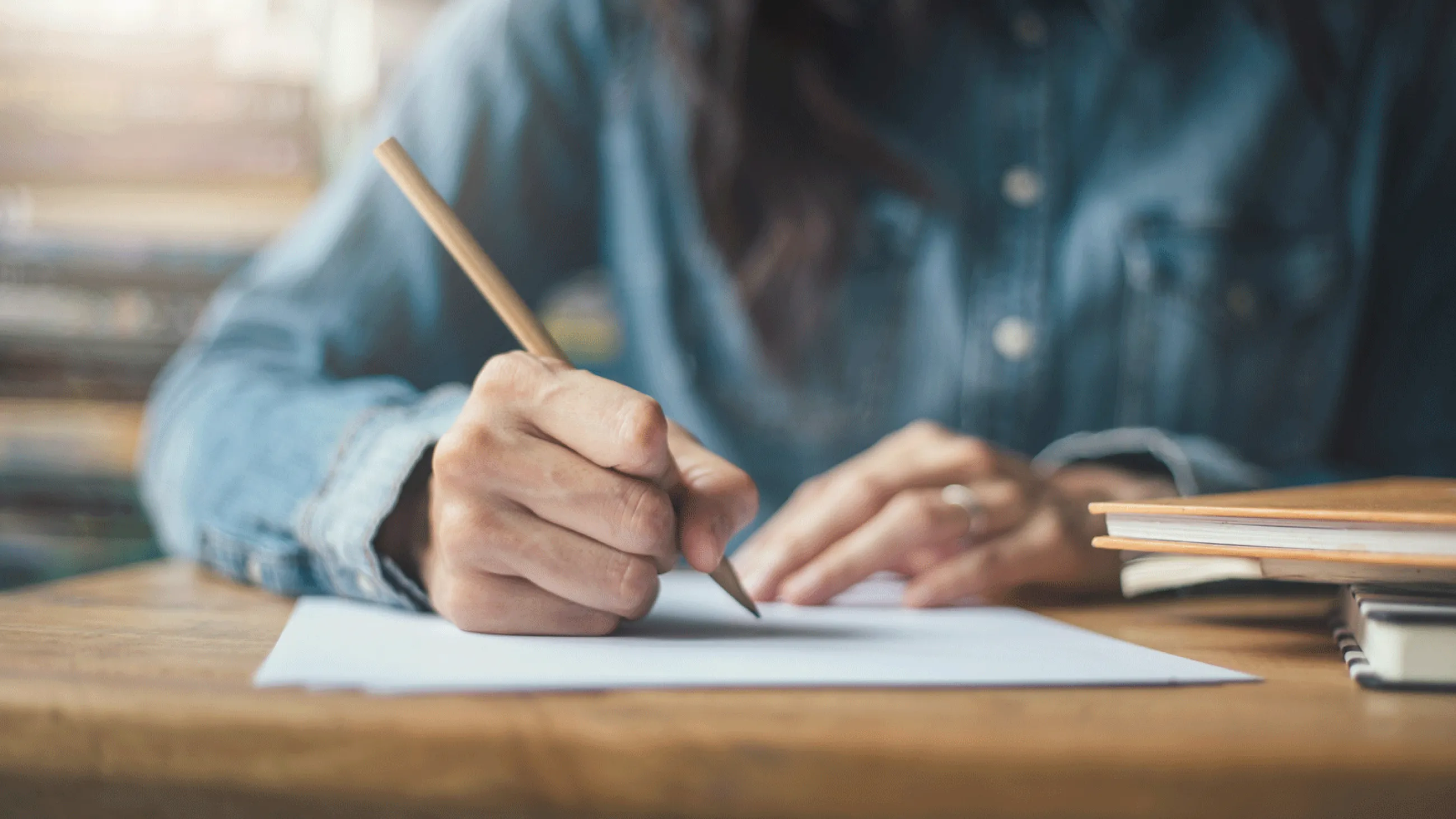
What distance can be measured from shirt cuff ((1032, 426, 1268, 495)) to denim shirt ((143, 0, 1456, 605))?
0.50 ft

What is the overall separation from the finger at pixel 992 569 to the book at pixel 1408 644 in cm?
18

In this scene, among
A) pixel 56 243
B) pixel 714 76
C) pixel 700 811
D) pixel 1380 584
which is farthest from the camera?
pixel 56 243

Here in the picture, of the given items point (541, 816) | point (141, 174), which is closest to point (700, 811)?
point (541, 816)

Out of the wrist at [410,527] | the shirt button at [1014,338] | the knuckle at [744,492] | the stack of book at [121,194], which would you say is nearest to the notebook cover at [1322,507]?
the knuckle at [744,492]

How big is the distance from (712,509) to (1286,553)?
0.18 meters

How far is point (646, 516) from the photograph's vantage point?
34 centimetres

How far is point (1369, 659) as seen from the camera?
0.30 meters

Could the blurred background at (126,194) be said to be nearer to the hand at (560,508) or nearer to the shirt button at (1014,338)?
the shirt button at (1014,338)

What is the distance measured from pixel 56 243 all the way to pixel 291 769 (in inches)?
59.9

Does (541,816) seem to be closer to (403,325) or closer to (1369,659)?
(1369,659)

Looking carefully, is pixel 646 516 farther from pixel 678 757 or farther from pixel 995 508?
pixel 995 508

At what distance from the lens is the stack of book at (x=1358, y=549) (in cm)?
29

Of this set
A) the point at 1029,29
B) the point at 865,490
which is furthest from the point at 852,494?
the point at 1029,29

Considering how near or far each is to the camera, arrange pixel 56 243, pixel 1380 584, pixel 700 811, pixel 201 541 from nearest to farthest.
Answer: pixel 700 811, pixel 1380 584, pixel 201 541, pixel 56 243
